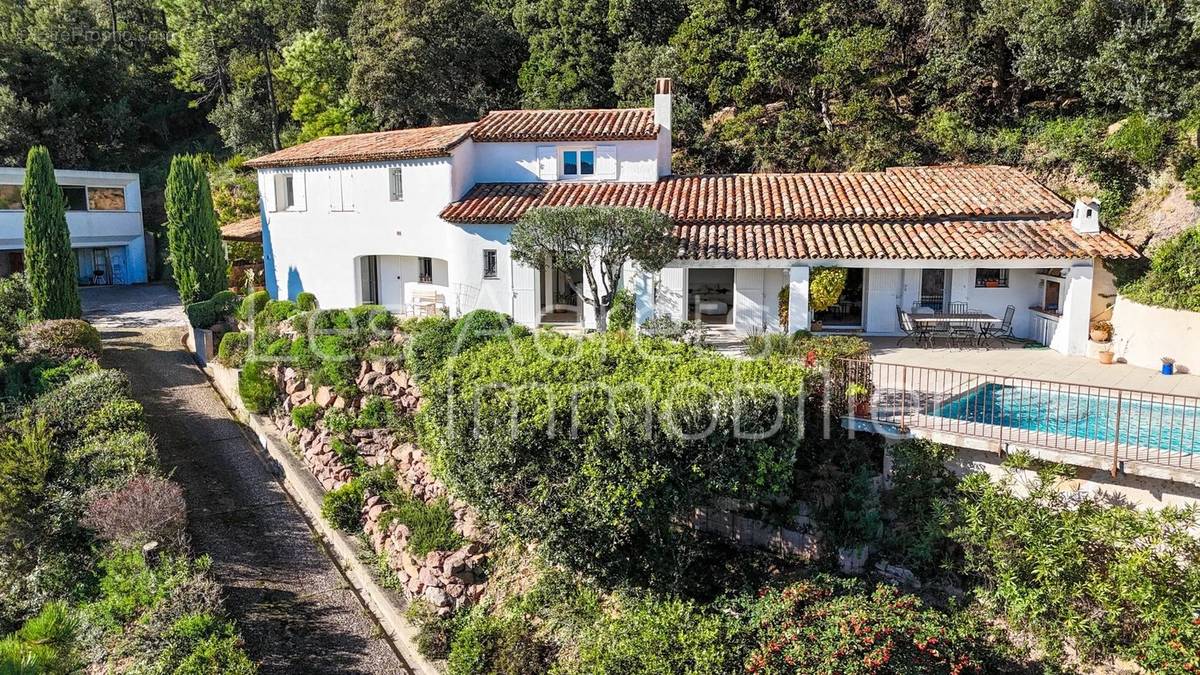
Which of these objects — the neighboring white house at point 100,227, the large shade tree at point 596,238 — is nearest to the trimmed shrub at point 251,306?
the large shade tree at point 596,238

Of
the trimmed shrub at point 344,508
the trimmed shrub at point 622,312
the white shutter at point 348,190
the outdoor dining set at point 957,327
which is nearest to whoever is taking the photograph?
the trimmed shrub at point 344,508

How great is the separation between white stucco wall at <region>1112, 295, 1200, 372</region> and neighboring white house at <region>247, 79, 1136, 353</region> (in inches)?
31.7

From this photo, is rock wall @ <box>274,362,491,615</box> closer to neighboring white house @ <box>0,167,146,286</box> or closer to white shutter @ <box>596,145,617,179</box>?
white shutter @ <box>596,145,617,179</box>

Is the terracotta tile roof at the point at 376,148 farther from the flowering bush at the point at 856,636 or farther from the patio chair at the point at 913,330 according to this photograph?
the flowering bush at the point at 856,636

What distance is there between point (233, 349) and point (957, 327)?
20685mm

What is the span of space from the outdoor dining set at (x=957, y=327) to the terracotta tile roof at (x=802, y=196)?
9.61 ft

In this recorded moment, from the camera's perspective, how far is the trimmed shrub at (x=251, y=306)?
1005 inches

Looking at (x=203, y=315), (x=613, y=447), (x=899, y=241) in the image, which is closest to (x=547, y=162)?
(x=899, y=241)

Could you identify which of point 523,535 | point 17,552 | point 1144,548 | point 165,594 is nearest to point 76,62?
point 17,552

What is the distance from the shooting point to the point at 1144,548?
11.6m

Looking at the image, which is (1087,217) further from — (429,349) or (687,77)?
(687,77)

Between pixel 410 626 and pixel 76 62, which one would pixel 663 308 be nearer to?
pixel 410 626

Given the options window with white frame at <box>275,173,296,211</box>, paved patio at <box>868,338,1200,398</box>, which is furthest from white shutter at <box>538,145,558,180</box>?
paved patio at <box>868,338,1200,398</box>

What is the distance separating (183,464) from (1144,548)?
2030 cm
